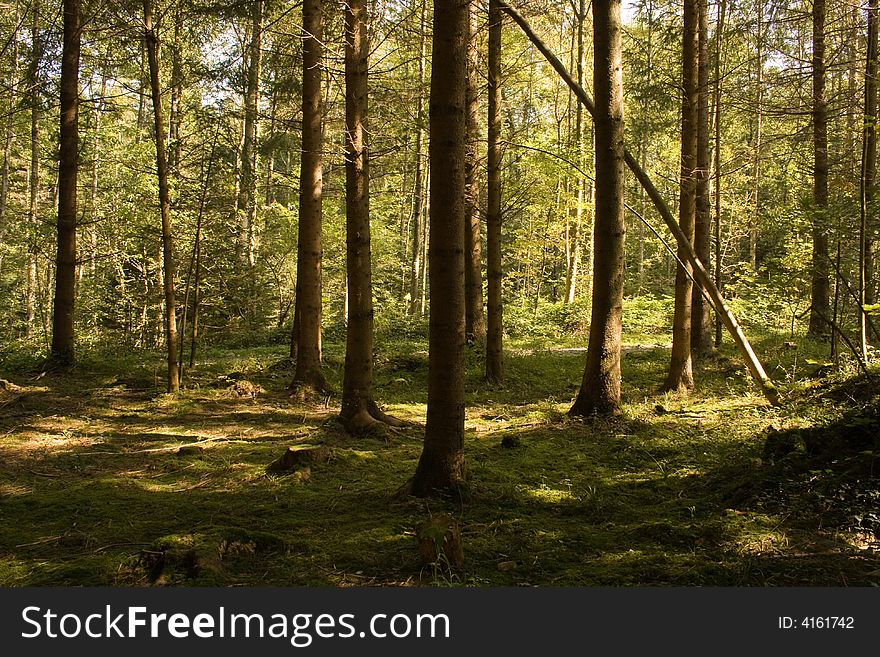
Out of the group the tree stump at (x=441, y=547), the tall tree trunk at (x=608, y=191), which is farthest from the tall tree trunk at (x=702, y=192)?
the tree stump at (x=441, y=547)

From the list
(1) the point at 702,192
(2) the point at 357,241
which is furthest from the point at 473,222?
(2) the point at 357,241

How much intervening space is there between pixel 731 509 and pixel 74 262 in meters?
13.7

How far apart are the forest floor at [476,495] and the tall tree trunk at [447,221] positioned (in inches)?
35.6

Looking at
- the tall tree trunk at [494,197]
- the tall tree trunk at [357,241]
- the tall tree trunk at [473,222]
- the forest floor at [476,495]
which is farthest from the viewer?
the tall tree trunk at [473,222]

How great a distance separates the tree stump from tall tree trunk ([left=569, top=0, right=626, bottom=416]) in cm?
500

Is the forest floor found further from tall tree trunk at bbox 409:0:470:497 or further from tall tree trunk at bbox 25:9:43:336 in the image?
tall tree trunk at bbox 25:9:43:336

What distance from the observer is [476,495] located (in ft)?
17.5

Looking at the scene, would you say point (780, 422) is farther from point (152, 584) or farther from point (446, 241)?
point (152, 584)

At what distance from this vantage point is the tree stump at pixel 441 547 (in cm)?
382

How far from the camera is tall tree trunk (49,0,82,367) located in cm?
1280

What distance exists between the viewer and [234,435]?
28.7 ft

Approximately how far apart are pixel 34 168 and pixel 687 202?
72.7 ft

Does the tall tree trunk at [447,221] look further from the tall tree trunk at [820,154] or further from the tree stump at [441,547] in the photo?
the tall tree trunk at [820,154]

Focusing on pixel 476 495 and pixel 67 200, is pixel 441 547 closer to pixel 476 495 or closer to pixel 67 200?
pixel 476 495
